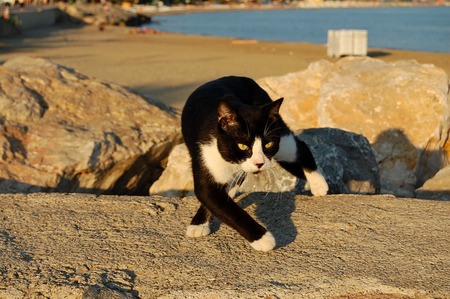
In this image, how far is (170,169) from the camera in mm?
5027

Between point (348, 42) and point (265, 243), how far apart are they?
16.8 m

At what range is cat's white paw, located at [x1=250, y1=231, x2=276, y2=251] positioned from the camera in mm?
2766

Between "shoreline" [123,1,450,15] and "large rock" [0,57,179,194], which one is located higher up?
"large rock" [0,57,179,194]

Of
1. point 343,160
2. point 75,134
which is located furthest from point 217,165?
point 75,134

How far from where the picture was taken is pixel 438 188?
4.64 m

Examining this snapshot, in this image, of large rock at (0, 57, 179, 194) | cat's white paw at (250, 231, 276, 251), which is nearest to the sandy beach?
large rock at (0, 57, 179, 194)

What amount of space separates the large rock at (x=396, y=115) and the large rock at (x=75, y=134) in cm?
199

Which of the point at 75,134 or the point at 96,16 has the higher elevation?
the point at 75,134

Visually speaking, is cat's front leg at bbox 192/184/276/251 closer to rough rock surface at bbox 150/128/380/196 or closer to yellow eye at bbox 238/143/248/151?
yellow eye at bbox 238/143/248/151

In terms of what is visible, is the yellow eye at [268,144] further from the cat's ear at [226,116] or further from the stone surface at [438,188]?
the stone surface at [438,188]

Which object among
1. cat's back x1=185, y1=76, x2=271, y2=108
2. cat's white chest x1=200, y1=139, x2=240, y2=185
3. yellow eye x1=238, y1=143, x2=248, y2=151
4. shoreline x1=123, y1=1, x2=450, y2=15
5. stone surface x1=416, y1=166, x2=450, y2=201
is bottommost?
shoreline x1=123, y1=1, x2=450, y2=15

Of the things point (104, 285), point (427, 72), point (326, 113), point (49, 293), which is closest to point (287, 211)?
point (104, 285)

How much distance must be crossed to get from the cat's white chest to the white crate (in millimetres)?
Answer: 16120

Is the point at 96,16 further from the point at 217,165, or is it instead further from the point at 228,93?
the point at 217,165
